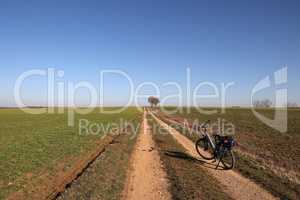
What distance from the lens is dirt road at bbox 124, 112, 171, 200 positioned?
806 cm

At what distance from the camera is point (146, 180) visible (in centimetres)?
954

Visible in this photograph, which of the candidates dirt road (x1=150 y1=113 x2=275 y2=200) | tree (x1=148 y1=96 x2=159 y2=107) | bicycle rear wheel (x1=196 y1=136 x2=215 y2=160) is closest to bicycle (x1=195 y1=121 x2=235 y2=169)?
bicycle rear wheel (x1=196 y1=136 x2=215 y2=160)

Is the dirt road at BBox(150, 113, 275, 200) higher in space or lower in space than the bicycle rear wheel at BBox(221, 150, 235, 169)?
lower

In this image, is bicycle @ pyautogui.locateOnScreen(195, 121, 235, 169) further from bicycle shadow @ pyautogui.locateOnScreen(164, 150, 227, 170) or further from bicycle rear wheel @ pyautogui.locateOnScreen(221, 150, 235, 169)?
bicycle shadow @ pyautogui.locateOnScreen(164, 150, 227, 170)

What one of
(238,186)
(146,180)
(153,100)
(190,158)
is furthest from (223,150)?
(153,100)

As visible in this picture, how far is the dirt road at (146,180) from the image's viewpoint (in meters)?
8.06

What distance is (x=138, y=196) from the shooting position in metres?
7.92

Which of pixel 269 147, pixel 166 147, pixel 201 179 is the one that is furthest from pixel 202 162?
pixel 269 147

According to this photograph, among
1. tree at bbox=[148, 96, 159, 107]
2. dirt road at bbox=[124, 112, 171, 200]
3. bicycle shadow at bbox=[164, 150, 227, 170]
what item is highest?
tree at bbox=[148, 96, 159, 107]

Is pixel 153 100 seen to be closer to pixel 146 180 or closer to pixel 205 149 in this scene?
pixel 205 149

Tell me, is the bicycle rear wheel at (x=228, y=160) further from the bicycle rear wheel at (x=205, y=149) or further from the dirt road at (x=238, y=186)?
the bicycle rear wheel at (x=205, y=149)

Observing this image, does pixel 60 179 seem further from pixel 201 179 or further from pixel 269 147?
pixel 269 147

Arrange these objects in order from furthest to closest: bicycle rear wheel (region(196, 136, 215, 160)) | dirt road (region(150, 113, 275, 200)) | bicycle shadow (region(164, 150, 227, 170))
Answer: bicycle rear wheel (region(196, 136, 215, 160)), bicycle shadow (region(164, 150, 227, 170)), dirt road (region(150, 113, 275, 200))

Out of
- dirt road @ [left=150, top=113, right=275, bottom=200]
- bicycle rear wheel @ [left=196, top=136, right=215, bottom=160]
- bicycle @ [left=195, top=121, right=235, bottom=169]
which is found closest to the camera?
dirt road @ [left=150, top=113, right=275, bottom=200]
